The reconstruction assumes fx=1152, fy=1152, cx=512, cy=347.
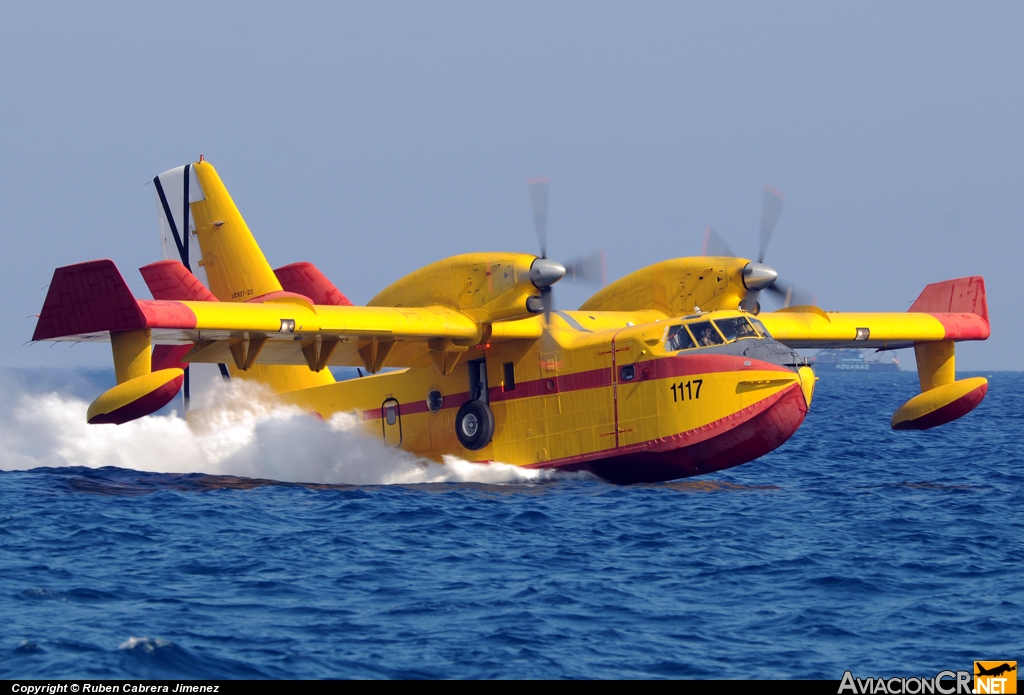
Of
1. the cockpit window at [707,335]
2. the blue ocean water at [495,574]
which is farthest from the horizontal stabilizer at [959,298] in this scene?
the cockpit window at [707,335]

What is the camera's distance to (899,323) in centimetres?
2691

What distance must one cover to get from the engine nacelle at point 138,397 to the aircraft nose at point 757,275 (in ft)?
37.3

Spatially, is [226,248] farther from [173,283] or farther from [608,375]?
[608,375]

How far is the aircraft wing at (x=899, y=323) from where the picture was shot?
25.6 metres

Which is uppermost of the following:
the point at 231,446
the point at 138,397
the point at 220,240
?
the point at 220,240

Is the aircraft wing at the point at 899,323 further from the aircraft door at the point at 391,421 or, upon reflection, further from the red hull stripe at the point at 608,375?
the aircraft door at the point at 391,421

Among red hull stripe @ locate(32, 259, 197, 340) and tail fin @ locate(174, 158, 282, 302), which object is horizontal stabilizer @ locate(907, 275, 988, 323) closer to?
tail fin @ locate(174, 158, 282, 302)

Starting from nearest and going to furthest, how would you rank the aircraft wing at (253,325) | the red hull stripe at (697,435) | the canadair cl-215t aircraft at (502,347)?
1. the aircraft wing at (253,325)
2. the canadair cl-215t aircraft at (502,347)
3. the red hull stripe at (697,435)

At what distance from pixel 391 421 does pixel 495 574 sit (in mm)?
11725

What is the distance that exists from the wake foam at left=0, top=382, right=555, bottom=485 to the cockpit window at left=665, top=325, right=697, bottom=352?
369cm

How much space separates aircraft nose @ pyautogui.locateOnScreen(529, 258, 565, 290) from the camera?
21219mm

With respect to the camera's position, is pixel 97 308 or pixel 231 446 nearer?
pixel 97 308

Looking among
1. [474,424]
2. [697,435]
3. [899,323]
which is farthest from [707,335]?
[899,323]

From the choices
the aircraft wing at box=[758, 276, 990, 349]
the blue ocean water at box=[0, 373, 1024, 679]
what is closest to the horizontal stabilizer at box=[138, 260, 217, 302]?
the blue ocean water at box=[0, 373, 1024, 679]
